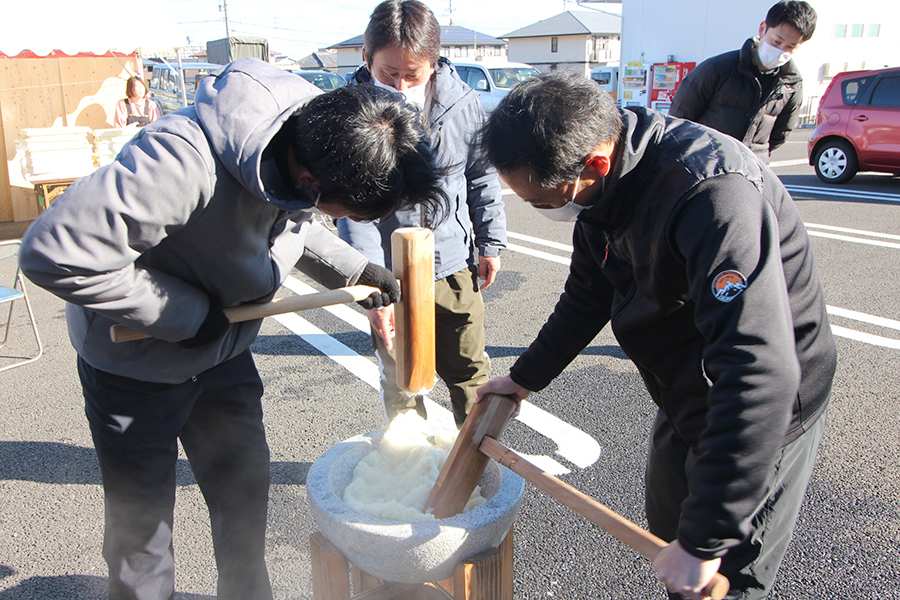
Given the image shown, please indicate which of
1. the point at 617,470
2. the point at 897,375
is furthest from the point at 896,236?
the point at 617,470

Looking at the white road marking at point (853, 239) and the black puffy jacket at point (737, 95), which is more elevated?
the black puffy jacket at point (737, 95)

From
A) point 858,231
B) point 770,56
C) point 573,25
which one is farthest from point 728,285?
point 573,25

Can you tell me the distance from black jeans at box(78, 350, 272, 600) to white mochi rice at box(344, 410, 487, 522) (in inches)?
15.2

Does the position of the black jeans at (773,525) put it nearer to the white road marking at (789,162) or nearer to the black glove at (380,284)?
the black glove at (380,284)

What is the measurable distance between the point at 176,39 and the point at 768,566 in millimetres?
8579

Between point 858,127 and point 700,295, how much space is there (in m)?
10.5

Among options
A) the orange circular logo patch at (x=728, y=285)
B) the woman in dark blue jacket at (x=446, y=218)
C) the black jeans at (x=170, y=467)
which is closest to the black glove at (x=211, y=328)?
the black jeans at (x=170, y=467)

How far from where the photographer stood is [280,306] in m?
1.84

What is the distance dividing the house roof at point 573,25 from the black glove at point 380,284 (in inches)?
2018

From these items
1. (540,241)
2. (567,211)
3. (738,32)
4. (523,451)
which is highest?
(738,32)

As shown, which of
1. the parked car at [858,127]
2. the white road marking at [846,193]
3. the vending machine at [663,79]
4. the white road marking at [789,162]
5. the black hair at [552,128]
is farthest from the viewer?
the vending machine at [663,79]

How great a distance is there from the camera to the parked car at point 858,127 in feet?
30.7

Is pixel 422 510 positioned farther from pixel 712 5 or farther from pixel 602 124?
pixel 712 5

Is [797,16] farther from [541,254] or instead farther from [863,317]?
[541,254]
